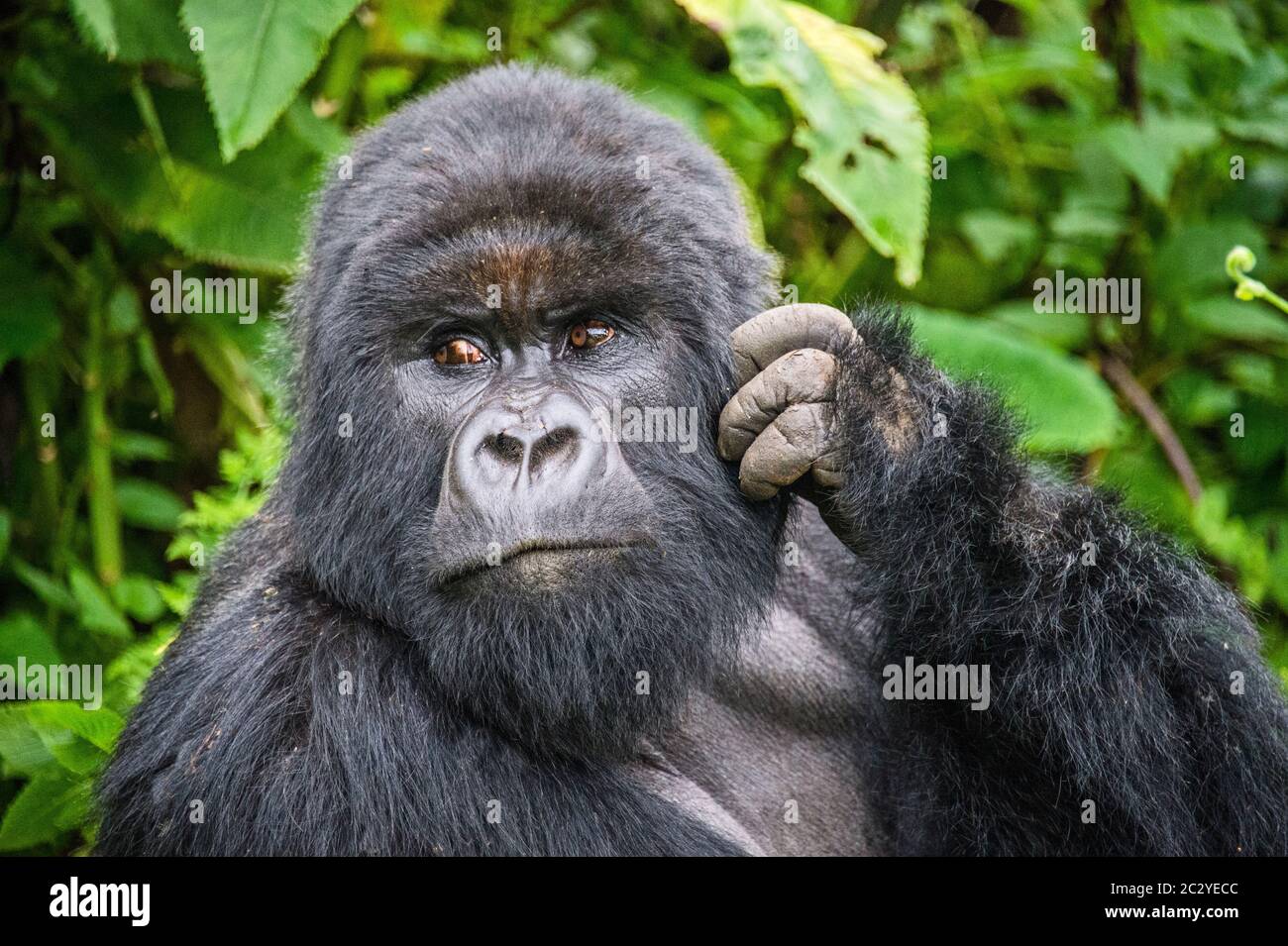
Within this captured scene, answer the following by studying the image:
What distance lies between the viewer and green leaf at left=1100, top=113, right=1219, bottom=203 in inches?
210

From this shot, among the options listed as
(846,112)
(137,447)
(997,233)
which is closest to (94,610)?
(137,447)

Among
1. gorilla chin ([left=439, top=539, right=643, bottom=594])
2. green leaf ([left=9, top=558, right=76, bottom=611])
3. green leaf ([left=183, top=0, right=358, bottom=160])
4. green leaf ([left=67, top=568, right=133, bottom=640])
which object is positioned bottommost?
gorilla chin ([left=439, top=539, right=643, bottom=594])

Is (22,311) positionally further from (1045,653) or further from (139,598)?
(1045,653)

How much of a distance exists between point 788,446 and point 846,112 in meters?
1.74

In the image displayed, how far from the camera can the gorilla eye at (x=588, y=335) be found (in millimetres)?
3010

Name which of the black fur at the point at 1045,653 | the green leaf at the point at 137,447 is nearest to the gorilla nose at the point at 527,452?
the black fur at the point at 1045,653

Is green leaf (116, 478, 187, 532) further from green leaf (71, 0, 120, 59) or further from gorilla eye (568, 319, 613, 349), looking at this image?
gorilla eye (568, 319, 613, 349)

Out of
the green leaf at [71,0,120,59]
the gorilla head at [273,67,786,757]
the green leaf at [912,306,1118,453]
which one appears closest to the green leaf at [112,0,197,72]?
the green leaf at [71,0,120,59]

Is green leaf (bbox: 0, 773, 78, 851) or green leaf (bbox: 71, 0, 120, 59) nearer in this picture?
green leaf (bbox: 0, 773, 78, 851)

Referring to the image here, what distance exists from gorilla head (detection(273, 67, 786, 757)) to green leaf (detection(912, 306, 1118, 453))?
6.30 feet

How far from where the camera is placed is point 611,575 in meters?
2.78

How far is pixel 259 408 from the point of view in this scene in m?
5.20
